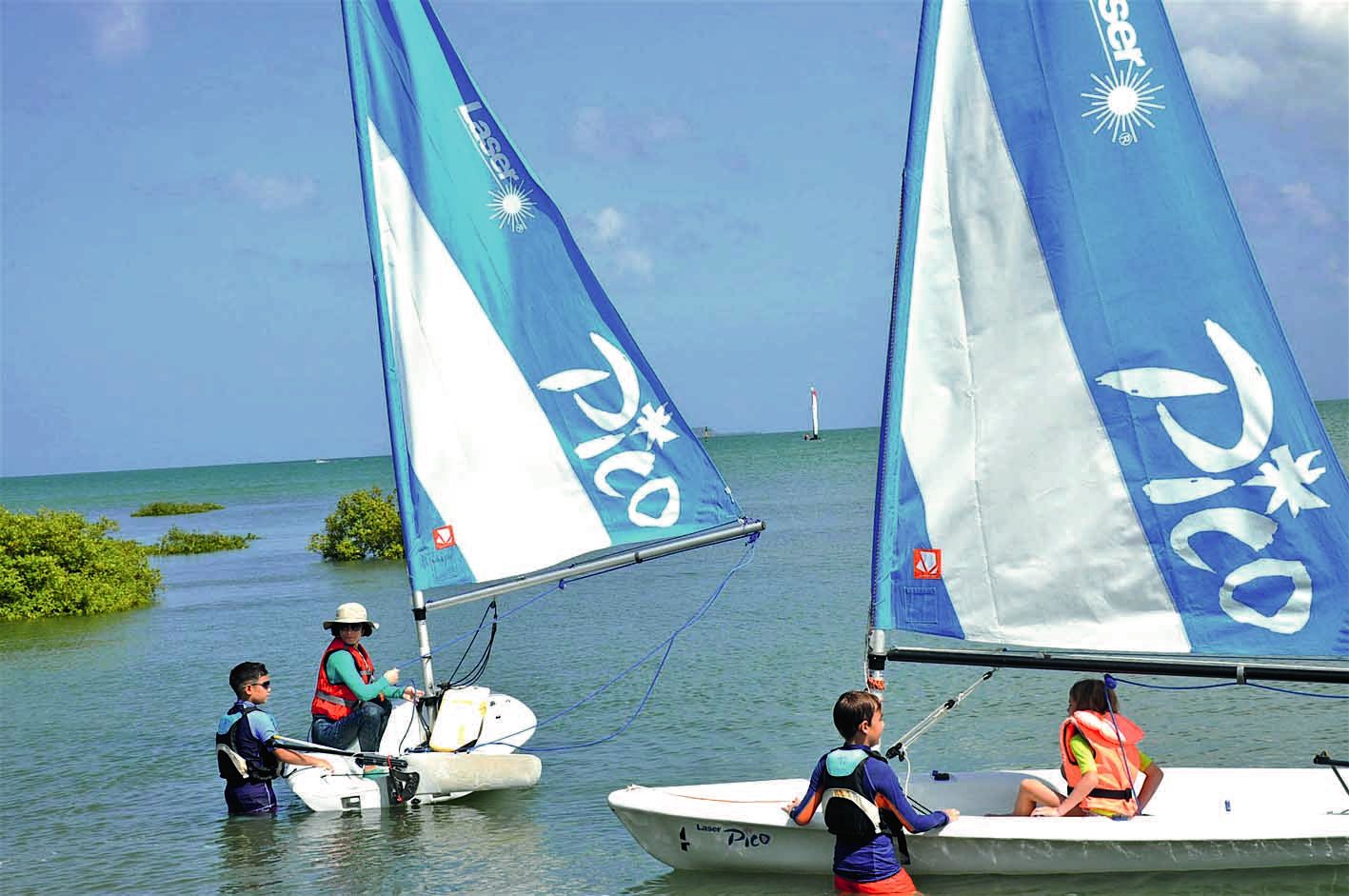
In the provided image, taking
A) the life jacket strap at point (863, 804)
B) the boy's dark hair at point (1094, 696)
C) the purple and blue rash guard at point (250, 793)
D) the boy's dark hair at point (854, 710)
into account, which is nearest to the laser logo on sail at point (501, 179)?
the purple and blue rash guard at point (250, 793)

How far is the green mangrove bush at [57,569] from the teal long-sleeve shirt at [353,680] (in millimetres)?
16559

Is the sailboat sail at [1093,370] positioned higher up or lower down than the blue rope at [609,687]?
higher up

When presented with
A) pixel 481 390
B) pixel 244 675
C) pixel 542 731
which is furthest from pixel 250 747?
pixel 542 731

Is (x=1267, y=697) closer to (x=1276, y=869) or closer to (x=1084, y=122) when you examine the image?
(x=1276, y=869)

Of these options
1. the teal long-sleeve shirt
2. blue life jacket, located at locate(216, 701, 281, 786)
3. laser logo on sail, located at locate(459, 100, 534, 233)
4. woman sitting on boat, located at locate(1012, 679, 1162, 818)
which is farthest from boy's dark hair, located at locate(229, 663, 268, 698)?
woman sitting on boat, located at locate(1012, 679, 1162, 818)

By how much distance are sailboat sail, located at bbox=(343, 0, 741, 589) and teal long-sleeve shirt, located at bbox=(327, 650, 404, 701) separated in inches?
35.9

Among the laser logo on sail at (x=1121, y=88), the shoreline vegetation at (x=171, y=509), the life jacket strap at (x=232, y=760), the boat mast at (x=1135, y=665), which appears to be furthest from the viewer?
the shoreline vegetation at (x=171, y=509)

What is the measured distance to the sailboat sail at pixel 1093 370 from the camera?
7.76m

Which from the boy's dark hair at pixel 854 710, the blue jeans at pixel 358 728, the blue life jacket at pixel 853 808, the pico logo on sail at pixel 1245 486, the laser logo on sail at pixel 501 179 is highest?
the laser logo on sail at pixel 501 179

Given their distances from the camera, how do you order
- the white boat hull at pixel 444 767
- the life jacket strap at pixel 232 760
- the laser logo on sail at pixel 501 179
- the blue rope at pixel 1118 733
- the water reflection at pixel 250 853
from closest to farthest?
the blue rope at pixel 1118 733, the water reflection at pixel 250 853, the life jacket strap at pixel 232 760, the white boat hull at pixel 444 767, the laser logo on sail at pixel 501 179

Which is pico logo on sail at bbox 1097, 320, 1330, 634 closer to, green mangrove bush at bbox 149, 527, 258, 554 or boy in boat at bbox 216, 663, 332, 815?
boy in boat at bbox 216, 663, 332, 815

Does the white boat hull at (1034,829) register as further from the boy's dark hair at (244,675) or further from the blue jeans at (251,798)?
the blue jeans at (251,798)

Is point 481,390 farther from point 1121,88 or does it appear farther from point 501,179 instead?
point 1121,88

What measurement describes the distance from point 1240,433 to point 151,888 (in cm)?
835
